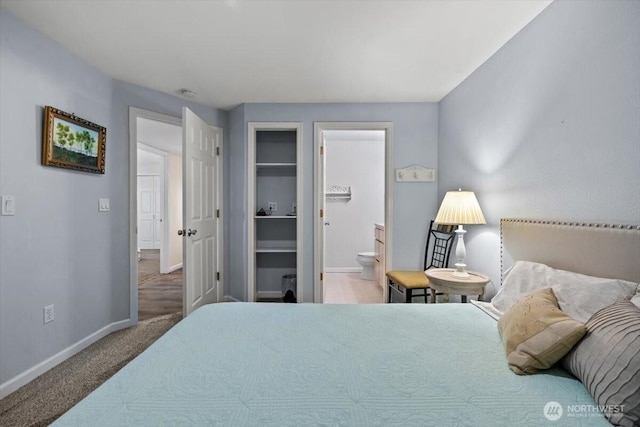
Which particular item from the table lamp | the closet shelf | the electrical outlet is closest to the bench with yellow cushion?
the table lamp

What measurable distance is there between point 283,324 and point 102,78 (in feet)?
9.05

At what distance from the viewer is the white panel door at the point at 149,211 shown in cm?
687

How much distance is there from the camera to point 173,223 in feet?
18.7

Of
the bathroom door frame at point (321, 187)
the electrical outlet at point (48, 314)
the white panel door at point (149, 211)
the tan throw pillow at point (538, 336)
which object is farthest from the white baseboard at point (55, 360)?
the white panel door at point (149, 211)

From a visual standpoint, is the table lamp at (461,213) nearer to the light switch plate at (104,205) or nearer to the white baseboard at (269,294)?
the white baseboard at (269,294)

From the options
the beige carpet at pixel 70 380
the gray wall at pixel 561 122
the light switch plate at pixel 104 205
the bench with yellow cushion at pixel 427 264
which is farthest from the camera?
the bench with yellow cushion at pixel 427 264

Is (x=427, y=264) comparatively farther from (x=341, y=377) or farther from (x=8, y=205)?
(x=8, y=205)

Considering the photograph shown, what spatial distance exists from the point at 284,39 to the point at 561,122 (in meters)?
1.80

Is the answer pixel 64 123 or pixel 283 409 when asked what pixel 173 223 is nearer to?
pixel 64 123

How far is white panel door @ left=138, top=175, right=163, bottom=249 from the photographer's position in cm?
687

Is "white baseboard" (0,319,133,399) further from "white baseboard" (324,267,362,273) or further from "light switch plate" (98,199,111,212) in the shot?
"white baseboard" (324,267,362,273)

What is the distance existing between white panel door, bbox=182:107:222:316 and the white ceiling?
53 cm

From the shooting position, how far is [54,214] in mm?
2160

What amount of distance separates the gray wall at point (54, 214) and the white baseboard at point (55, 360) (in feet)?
0.10
